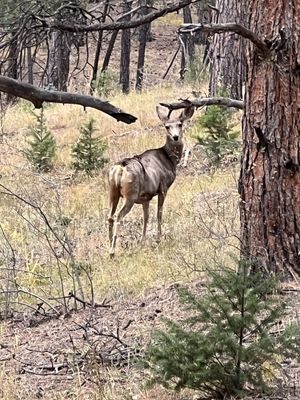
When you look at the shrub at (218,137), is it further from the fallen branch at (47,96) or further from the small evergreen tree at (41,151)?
the fallen branch at (47,96)

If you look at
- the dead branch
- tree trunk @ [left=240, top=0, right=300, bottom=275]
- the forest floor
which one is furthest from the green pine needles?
the dead branch

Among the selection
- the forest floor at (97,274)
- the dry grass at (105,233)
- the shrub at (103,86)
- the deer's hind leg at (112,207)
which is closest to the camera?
the forest floor at (97,274)

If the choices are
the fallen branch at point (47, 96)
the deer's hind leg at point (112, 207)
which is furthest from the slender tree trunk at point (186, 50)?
the fallen branch at point (47, 96)

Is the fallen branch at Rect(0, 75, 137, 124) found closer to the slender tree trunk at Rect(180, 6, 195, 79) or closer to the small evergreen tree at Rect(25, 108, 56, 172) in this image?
the slender tree trunk at Rect(180, 6, 195, 79)

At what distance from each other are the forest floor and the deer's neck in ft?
2.28

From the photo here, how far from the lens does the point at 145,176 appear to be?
32.3 feet

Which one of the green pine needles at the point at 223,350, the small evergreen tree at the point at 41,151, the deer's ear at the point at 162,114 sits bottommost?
the small evergreen tree at the point at 41,151

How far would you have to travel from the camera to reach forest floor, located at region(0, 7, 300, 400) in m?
5.36

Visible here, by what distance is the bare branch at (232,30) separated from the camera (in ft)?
18.4

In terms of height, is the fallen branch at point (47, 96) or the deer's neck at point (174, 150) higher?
the fallen branch at point (47, 96)

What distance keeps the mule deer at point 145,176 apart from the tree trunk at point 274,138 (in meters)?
2.89

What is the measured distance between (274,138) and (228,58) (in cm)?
956

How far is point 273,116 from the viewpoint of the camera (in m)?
6.37

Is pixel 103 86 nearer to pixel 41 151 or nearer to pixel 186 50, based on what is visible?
pixel 41 151
